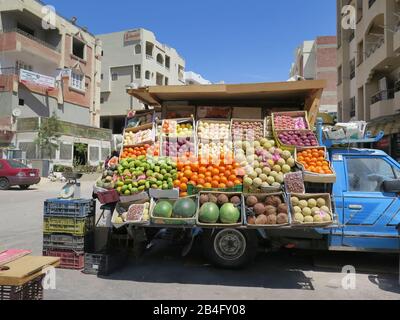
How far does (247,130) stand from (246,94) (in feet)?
2.18

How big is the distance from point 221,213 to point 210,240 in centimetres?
62

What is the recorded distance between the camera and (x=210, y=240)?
18.9 feet

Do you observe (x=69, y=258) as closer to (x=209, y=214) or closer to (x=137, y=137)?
(x=209, y=214)

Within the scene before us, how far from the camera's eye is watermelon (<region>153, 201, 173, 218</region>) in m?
5.43

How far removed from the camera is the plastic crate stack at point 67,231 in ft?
18.7

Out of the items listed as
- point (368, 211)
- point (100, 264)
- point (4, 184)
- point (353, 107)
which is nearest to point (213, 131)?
point (368, 211)

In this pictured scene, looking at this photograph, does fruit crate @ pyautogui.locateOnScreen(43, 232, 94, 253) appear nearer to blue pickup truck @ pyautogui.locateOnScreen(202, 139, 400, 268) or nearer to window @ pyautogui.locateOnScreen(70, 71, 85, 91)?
blue pickup truck @ pyautogui.locateOnScreen(202, 139, 400, 268)

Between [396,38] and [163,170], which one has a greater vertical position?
[396,38]

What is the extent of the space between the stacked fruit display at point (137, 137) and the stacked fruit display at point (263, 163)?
Answer: 1673 mm

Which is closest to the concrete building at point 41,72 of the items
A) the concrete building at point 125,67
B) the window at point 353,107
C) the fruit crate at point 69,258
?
the concrete building at point 125,67

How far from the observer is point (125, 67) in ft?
180

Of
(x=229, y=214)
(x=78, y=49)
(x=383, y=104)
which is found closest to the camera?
(x=229, y=214)
